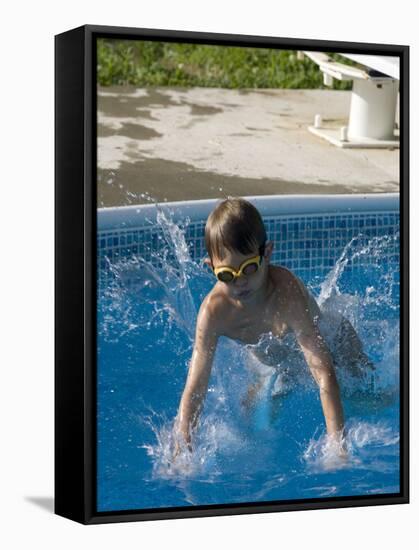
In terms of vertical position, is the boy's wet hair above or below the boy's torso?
above

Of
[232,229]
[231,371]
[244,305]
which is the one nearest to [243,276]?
[244,305]

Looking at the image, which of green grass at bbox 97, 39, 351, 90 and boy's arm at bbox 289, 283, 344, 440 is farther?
boy's arm at bbox 289, 283, 344, 440

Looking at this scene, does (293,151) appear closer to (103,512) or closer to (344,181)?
(344,181)

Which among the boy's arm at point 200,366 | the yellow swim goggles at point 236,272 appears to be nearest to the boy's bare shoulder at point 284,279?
the yellow swim goggles at point 236,272

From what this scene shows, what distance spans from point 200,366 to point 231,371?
0.19 m

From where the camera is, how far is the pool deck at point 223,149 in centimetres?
853

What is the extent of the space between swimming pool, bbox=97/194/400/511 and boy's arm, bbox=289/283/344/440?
61 mm

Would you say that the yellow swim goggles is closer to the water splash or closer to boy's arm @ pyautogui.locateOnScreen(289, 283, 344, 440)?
boy's arm @ pyautogui.locateOnScreen(289, 283, 344, 440)

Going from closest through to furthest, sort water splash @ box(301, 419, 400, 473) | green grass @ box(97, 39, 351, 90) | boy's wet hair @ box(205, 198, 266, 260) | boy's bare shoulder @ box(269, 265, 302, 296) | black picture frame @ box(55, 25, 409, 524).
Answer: black picture frame @ box(55, 25, 409, 524) < green grass @ box(97, 39, 351, 90) < boy's wet hair @ box(205, 198, 266, 260) < boy's bare shoulder @ box(269, 265, 302, 296) < water splash @ box(301, 419, 400, 473)

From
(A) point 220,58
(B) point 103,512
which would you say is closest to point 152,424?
(B) point 103,512

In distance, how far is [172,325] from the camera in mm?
8719

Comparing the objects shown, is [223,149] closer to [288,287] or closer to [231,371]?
[288,287]

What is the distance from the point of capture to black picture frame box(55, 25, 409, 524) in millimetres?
8422

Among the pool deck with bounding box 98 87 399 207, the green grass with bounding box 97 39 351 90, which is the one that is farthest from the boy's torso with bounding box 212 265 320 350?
the green grass with bounding box 97 39 351 90
